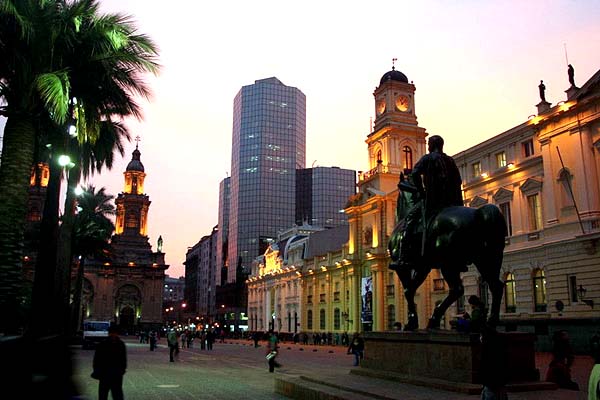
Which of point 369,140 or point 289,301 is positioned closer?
point 369,140

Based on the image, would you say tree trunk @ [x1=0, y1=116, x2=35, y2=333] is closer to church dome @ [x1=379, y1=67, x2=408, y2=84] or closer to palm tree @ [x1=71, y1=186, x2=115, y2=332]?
palm tree @ [x1=71, y1=186, x2=115, y2=332]

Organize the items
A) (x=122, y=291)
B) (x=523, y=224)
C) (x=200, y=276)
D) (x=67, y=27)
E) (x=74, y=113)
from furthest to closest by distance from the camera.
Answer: (x=200, y=276) < (x=122, y=291) < (x=523, y=224) < (x=74, y=113) < (x=67, y=27)

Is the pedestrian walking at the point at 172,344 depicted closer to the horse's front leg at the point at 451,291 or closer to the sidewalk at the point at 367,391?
the sidewalk at the point at 367,391

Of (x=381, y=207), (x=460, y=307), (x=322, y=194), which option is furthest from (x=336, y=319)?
(x=322, y=194)

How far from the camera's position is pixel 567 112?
102 feet

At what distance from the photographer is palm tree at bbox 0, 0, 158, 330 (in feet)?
42.2

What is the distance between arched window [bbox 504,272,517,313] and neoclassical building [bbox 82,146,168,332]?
72548 mm

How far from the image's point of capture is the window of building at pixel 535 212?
33.7 m

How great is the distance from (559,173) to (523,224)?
15.0 ft

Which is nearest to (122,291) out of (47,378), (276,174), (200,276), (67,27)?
(276,174)

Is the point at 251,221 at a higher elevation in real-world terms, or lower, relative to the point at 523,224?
higher

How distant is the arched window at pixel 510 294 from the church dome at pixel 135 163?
85.2 m

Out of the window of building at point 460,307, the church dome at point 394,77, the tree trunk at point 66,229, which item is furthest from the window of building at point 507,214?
the church dome at point 394,77

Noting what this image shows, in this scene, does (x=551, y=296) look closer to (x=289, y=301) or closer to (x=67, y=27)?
(x=67, y=27)
